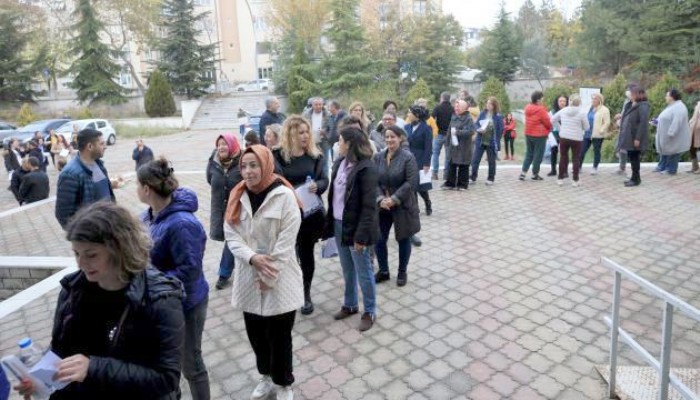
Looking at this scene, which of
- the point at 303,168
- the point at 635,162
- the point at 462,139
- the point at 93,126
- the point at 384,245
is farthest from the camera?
the point at 93,126

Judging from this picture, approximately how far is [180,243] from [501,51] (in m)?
31.9

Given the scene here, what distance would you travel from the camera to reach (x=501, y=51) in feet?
103

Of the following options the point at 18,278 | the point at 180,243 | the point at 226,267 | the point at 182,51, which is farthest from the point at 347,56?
the point at 180,243

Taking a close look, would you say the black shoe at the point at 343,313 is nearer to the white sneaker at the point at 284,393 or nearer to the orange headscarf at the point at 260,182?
the white sneaker at the point at 284,393

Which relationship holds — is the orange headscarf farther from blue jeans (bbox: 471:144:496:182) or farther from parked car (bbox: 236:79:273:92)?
parked car (bbox: 236:79:273:92)

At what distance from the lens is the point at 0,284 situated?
705cm

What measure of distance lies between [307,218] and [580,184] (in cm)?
723

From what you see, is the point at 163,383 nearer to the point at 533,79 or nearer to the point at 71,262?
the point at 71,262

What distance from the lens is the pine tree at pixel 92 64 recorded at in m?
33.6

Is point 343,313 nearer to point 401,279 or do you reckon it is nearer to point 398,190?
point 401,279

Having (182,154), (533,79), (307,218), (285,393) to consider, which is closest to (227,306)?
(307,218)

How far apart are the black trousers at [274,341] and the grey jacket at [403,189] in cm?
196

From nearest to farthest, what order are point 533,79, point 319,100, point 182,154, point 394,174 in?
point 394,174 → point 319,100 → point 182,154 → point 533,79

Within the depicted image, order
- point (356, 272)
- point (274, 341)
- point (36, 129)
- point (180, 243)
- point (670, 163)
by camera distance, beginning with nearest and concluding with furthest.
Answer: point (180, 243)
point (274, 341)
point (356, 272)
point (670, 163)
point (36, 129)
